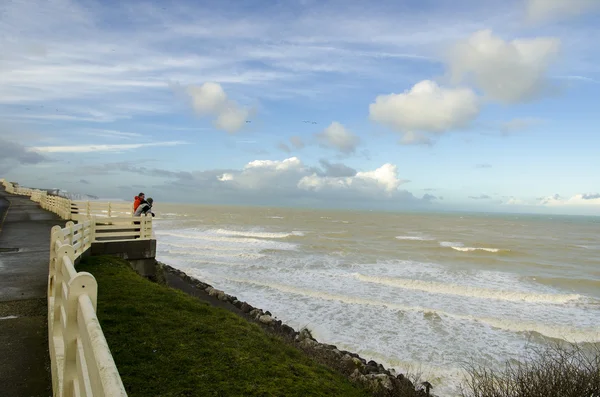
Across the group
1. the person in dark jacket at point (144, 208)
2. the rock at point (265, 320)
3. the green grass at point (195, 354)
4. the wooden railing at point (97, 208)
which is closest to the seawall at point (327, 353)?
the rock at point (265, 320)

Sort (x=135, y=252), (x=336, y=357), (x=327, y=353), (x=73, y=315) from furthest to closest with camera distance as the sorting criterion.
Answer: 1. (x=135, y=252)
2. (x=327, y=353)
3. (x=336, y=357)
4. (x=73, y=315)

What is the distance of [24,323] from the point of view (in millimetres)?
→ 6559

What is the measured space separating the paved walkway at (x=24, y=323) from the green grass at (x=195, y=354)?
3.35ft

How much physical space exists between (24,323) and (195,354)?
2.87m

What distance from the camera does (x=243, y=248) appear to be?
3144cm

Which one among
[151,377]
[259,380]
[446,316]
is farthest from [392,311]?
[151,377]

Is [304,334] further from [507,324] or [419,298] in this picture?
[507,324]

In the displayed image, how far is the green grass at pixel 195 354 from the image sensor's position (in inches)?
225

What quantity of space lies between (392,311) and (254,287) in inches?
249

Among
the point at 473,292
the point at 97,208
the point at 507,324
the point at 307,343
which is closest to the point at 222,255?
the point at 97,208

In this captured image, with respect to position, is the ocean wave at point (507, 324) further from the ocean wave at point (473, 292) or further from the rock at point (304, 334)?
the rock at point (304, 334)

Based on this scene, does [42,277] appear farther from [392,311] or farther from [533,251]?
[533,251]

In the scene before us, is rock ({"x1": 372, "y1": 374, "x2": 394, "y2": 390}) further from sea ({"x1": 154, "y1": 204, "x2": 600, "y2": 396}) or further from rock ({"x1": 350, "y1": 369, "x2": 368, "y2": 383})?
sea ({"x1": 154, "y1": 204, "x2": 600, "y2": 396})

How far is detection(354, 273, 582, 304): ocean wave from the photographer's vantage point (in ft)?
59.3
